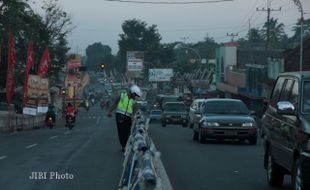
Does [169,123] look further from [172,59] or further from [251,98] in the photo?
[172,59]

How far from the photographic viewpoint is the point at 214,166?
1670cm

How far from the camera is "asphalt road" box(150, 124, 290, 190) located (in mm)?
13492

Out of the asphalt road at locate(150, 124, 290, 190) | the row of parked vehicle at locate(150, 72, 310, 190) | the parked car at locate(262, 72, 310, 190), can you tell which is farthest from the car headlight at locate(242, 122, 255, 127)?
the parked car at locate(262, 72, 310, 190)

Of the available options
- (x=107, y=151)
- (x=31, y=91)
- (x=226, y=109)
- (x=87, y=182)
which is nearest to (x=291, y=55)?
(x=31, y=91)

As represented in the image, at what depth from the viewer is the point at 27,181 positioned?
13.3 meters

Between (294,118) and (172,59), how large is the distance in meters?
121

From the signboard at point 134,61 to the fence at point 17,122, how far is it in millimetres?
55273

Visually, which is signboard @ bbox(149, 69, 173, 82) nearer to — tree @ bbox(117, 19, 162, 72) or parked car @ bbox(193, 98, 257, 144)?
tree @ bbox(117, 19, 162, 72)

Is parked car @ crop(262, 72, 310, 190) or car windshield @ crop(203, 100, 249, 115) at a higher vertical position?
parked car @ crop(262, 72, 310, 190)

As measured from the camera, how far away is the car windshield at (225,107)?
25328 millimetres

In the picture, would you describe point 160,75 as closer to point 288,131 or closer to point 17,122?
point 17,122

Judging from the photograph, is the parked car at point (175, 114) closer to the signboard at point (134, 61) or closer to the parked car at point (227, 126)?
the parked car at point (227, 126)

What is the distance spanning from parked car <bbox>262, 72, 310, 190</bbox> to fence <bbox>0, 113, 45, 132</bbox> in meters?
29.1

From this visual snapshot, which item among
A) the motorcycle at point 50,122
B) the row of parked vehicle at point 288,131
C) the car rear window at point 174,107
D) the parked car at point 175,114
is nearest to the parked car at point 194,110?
the motorcycle at point 50,122
